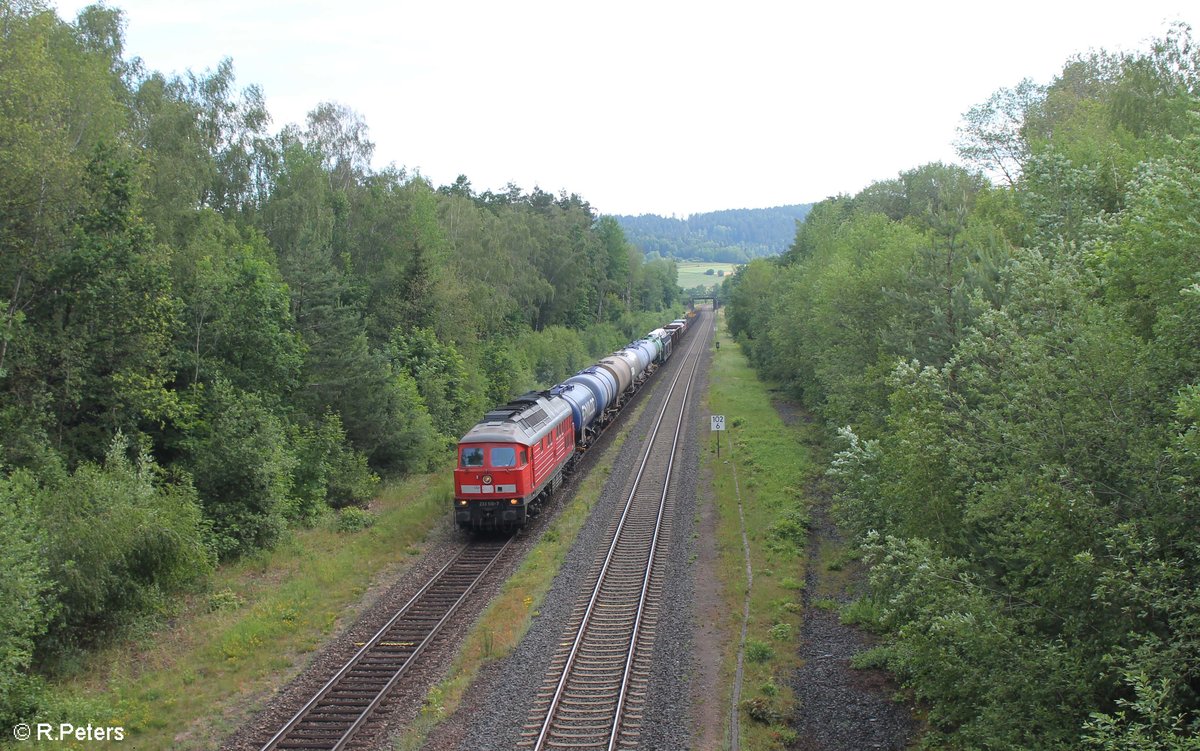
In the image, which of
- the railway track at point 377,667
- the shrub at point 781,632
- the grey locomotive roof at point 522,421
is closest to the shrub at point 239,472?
the grey locomotive roof at point 522,421

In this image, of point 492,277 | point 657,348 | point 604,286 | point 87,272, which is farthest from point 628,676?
point 604,286

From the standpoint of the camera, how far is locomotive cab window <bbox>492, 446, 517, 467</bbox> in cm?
2325

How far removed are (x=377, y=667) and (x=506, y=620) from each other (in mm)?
3122

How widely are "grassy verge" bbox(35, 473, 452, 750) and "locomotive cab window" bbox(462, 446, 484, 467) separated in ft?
9.64

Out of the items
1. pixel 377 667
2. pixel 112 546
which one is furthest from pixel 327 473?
pixel 377 667

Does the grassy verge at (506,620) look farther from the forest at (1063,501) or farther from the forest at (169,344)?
the forest at (1063,501)

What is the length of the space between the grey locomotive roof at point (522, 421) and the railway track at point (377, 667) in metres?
3.69

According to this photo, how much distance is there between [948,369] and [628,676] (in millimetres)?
7800

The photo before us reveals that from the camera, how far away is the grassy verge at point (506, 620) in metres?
13.5

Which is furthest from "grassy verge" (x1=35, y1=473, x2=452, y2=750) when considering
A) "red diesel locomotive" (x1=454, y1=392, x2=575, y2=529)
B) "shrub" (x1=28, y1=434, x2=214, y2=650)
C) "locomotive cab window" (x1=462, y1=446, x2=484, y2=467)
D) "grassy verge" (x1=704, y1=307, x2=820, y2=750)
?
"grassy verge" (x1=704, y1=307, x2=820, y2=750)

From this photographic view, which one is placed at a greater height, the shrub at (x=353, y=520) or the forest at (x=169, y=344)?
the forest at (x=169, y=344)

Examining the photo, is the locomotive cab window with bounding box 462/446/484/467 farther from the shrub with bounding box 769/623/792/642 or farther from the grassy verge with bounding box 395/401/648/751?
the shrub with bounding box 769/623/792/642

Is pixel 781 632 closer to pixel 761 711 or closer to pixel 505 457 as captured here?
pixel 761 711

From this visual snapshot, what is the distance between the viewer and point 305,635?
17.1 metres
